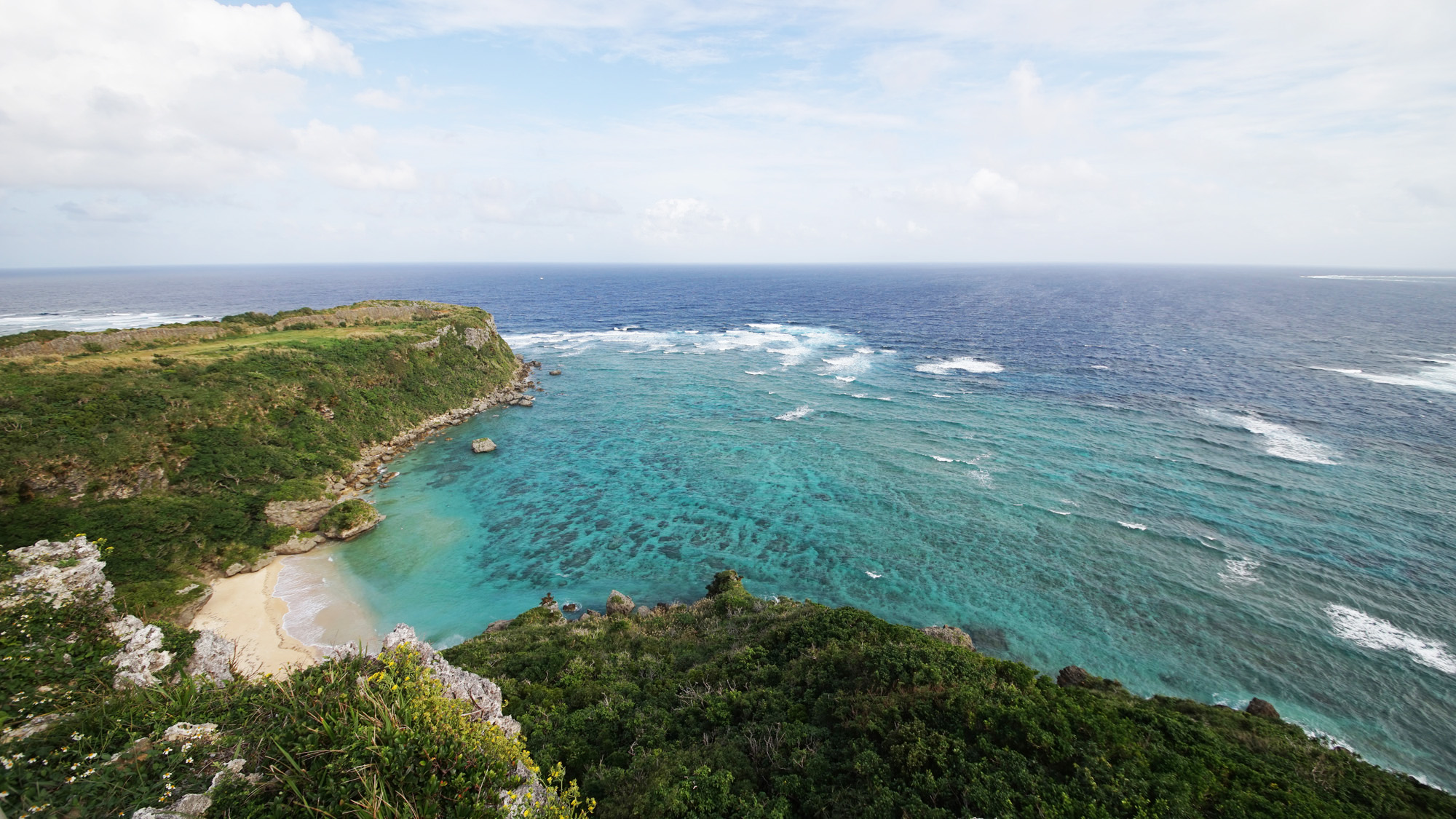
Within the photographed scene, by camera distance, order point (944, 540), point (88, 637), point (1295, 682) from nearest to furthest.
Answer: point (88, 637), point (1295, 682), point (944, 540)

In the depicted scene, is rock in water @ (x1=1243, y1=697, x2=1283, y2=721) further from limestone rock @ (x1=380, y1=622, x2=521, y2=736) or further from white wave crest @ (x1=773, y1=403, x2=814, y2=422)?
white wave crest @ (x1=773, y1=403, x2=814, y2=422)

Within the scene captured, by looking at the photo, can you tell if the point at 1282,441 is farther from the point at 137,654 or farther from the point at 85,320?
the point at 85,320

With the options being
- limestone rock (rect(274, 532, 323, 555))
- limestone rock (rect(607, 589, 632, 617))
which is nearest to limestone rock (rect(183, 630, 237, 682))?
limestone rock (rect(607, 589, 632, 617))

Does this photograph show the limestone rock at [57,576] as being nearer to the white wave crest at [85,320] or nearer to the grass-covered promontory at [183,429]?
the grass-covered promontory at [183,429]

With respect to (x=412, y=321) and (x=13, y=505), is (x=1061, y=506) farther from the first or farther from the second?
(x=412, y=321)

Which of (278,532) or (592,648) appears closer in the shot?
(592,648)

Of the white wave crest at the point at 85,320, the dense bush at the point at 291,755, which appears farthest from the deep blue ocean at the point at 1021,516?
the white wave crest at the point at 85,320

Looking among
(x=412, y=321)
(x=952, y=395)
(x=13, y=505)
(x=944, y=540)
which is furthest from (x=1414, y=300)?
(x=13, y=505)
